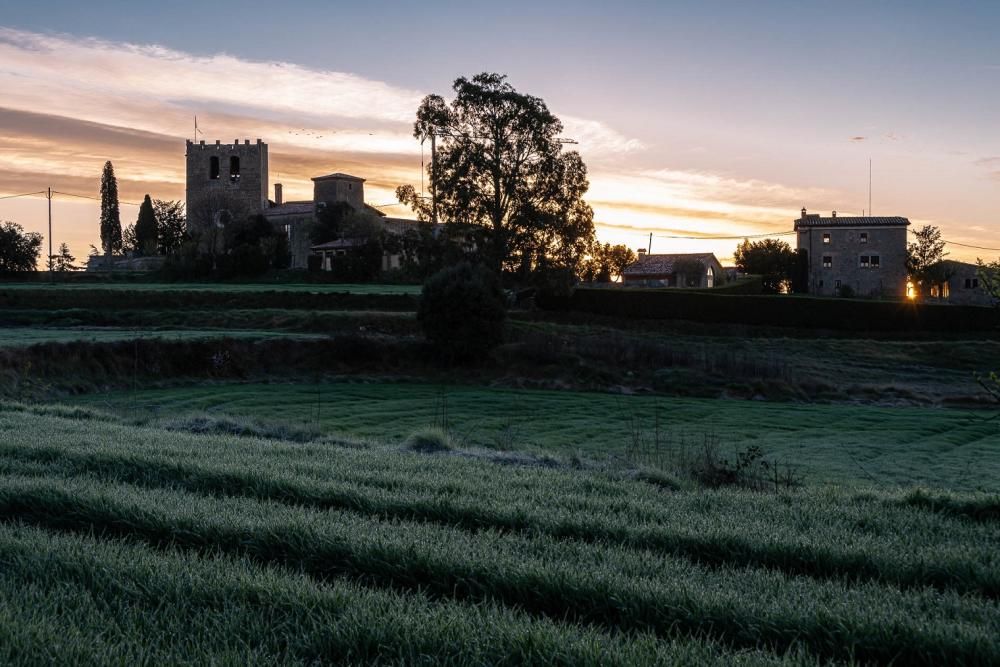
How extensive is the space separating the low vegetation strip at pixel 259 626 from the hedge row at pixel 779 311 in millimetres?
45986

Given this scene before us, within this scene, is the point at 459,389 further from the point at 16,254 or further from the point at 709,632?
the point at 16,254

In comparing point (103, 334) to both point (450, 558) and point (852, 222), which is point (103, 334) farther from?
point (852, 222)

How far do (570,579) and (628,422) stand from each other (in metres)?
19.1

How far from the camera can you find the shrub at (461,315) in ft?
111

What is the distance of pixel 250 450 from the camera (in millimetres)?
9227

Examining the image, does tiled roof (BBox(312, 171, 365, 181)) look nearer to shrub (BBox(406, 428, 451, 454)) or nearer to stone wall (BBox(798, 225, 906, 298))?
stone wall (BBox(798, 225, 906, 298))

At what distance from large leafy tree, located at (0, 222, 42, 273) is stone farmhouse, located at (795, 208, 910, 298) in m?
63.5

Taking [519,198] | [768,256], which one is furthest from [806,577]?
[768,256]

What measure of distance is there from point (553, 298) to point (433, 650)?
154ft

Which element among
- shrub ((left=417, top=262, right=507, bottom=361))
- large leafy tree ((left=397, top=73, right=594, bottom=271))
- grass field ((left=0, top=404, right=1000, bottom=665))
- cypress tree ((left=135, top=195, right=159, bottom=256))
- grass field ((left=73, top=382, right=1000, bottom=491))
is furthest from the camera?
cypress tree ((left=135, top=195, right=159, bottom=256))

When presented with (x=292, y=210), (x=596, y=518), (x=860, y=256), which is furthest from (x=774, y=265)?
(x=596, y=518)

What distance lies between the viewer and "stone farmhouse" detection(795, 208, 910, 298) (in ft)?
259

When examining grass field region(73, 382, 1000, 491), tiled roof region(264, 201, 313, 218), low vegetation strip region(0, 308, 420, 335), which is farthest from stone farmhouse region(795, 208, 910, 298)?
grass field region(73, 382, 1000, 491)

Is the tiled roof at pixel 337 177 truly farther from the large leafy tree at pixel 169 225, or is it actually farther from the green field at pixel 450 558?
the green field at pixel 450 558
